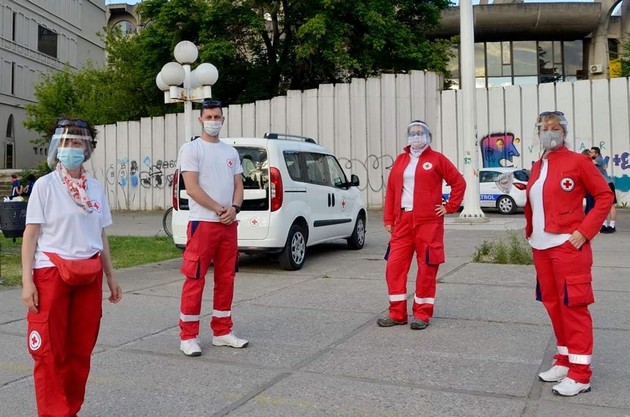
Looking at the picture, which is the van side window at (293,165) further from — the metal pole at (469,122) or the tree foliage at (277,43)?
the tree foliage at (277,43)

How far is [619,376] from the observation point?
431cm

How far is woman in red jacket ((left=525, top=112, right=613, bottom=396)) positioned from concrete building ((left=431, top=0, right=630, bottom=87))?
1317 inches

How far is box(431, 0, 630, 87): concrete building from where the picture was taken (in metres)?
37.2

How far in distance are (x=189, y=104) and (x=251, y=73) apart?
1763cm

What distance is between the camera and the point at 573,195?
4.05 m

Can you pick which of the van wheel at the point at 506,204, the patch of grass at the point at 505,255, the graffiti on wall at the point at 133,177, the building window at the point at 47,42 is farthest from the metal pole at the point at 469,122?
the building window at the point at 47,42

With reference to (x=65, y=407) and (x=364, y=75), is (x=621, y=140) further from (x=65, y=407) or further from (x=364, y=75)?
(x=65, y=407)

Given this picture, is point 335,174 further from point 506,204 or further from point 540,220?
point 506,204

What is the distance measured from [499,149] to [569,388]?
20.9 meters

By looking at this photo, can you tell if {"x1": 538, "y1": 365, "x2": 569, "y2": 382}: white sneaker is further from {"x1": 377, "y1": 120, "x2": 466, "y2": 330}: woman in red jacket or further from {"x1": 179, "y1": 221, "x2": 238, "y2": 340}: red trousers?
{"x1": 179, "y1": 221, "x2": 238, "y2": 340}: red trousers

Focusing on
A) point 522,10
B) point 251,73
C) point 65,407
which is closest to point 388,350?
point 65,407

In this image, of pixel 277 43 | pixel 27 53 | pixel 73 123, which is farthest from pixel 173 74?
pixel 27 53

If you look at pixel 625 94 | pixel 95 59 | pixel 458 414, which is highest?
pixel 95 59

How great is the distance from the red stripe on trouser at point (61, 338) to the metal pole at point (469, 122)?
13838 mm
